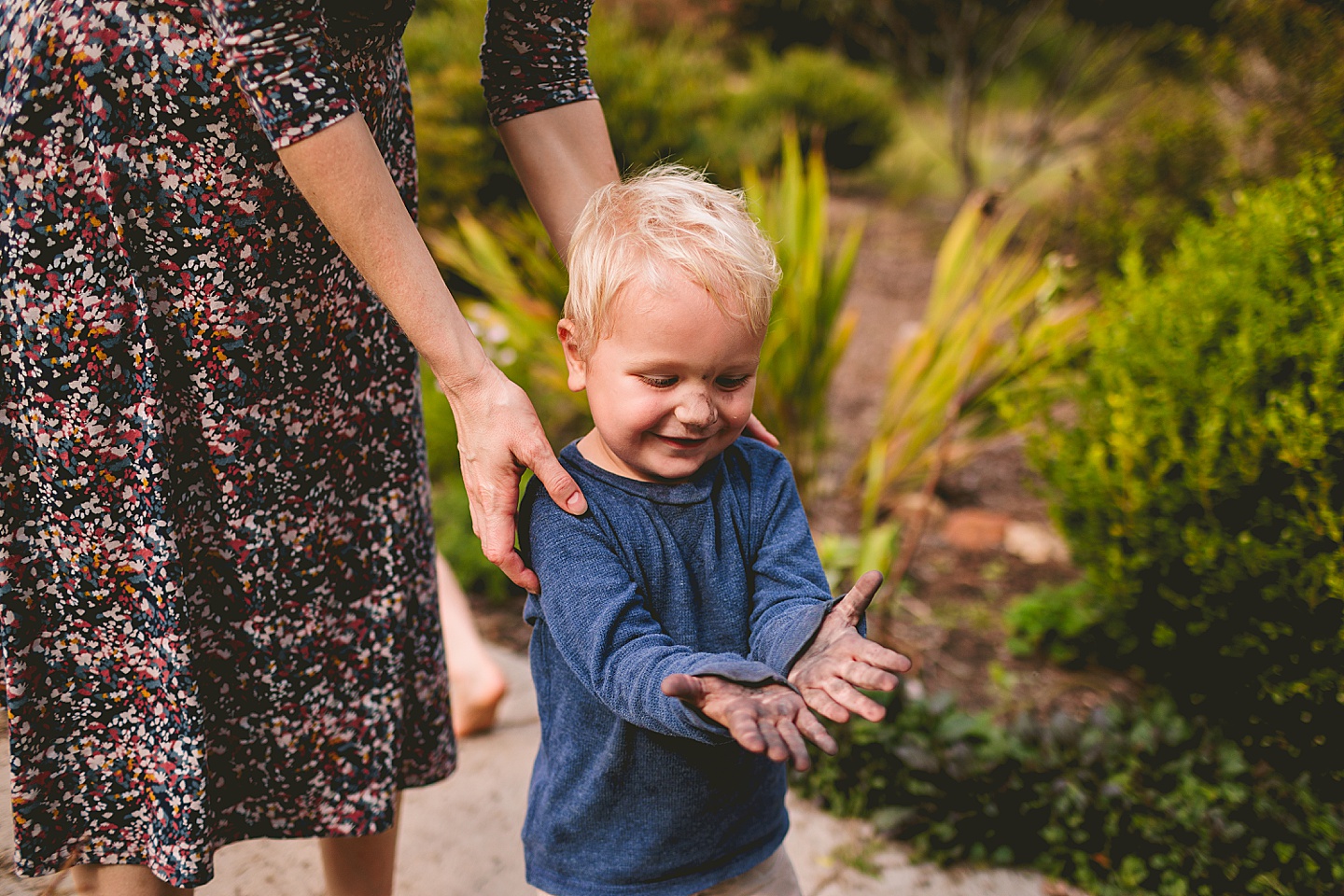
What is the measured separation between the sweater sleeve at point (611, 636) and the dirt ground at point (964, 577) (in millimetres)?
1842

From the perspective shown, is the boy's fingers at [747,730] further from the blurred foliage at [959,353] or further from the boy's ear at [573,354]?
the blurred foliage at [959,353]

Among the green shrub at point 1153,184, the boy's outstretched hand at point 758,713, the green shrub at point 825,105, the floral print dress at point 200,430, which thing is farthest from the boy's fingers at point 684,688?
the green shrub at point 825,105

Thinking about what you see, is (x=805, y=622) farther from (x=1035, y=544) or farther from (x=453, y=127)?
(x=453, y=127)

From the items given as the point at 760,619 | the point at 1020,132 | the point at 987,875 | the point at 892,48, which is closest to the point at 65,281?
the point at 760,619

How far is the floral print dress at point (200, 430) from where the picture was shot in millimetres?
1164

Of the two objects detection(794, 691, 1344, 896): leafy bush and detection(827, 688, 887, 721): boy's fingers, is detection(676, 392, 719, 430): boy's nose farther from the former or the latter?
detection(794, 691, 1344, 896): leafy bush

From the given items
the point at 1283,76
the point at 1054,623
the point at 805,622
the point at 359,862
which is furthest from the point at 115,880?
the point at 1283,76

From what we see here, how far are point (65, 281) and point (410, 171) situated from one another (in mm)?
507

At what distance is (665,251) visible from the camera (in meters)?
1.17

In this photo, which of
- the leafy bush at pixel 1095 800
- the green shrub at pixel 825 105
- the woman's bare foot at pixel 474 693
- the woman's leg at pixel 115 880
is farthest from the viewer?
the green shrub at pixel 825 105

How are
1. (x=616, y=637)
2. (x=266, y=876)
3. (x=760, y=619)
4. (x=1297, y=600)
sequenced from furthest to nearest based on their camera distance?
1. (x=1297, y=600)
2. (x=266, y=876)
3. (x=760, y=619)
4. (x=616, y=637)

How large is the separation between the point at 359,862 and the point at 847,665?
3.54ft

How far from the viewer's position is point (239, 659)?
142 centimetres

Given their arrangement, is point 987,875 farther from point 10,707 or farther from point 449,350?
point 10,707
